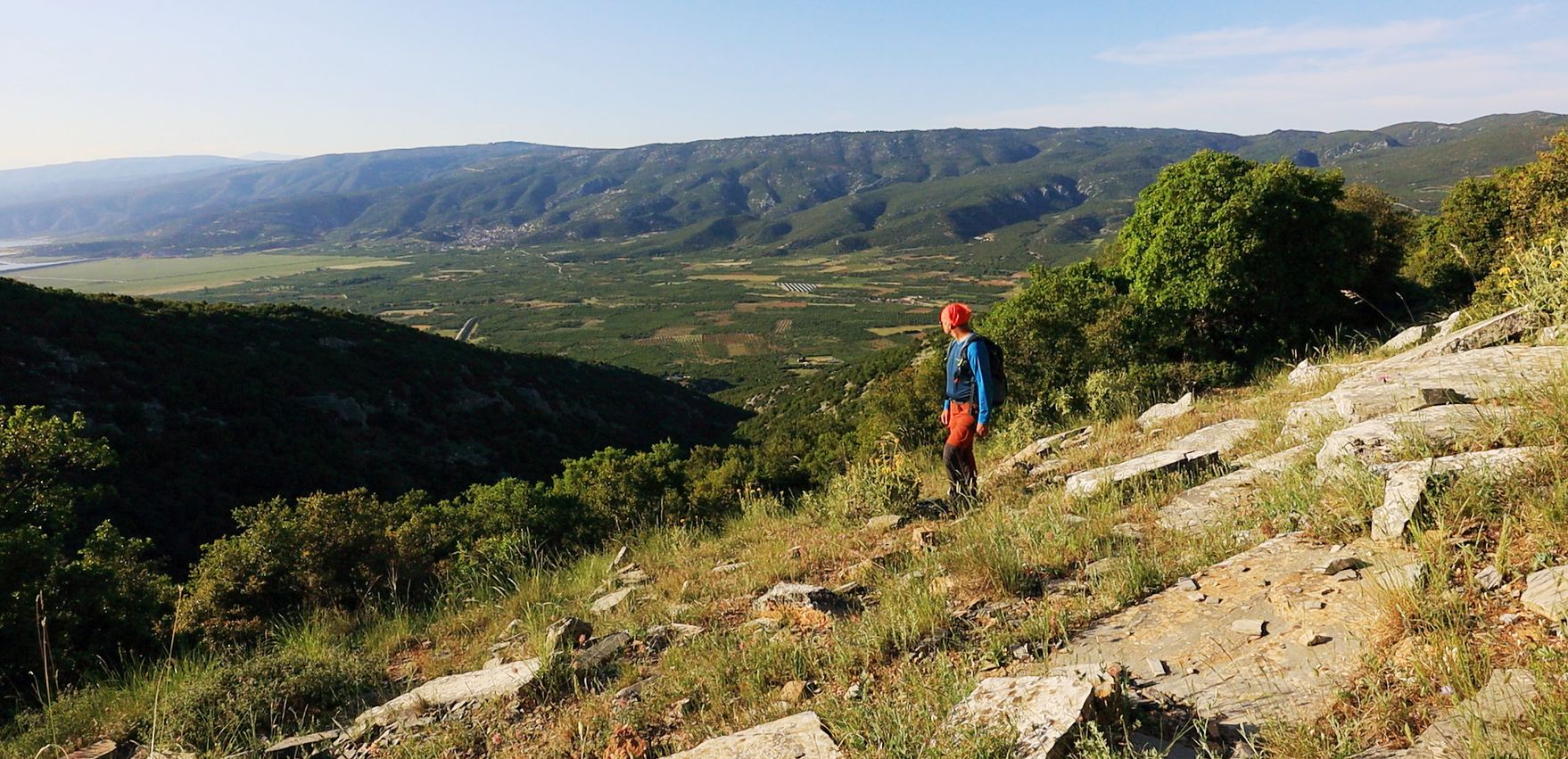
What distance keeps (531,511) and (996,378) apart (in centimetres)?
1386

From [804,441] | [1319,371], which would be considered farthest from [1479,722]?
[804,441]

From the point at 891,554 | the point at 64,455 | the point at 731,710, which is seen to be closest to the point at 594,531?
the point at 891,554

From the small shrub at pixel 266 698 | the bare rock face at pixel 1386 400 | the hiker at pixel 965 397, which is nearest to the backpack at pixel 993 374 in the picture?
the hiker at pixel 965 397

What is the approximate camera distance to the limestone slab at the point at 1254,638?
308 cm

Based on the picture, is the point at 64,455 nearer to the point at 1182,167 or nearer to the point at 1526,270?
the point at 1526,270

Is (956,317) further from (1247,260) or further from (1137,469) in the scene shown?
(1247,260)

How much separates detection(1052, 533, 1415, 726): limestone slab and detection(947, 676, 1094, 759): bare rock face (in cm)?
55

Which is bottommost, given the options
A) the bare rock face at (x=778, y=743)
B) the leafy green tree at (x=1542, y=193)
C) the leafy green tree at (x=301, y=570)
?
the leafy green tree at (x=301, y=570)

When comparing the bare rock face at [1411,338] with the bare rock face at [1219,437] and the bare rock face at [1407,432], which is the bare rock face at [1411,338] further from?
the bare rock face at [1407,432]

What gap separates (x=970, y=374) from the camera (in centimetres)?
783

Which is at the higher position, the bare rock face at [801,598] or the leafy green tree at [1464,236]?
the leafy green tree at [1464,236]

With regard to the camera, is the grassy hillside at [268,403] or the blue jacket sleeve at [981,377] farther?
the grassy hillside at [268,403]

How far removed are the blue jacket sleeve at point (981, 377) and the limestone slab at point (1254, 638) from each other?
3.23m

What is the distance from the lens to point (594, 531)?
1083 cm
